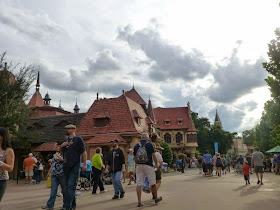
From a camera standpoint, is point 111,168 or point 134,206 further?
point 111,168

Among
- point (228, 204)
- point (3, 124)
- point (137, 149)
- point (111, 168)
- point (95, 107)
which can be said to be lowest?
point (228, 204)

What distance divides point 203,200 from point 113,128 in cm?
2036

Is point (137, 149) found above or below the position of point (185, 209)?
above

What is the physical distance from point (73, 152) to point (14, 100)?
16.2 m

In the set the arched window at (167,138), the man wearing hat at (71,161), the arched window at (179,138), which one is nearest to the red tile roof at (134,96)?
the arched window at (167,138)

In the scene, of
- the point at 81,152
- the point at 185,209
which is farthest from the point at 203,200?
the point at 81,152

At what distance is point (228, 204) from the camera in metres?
7.59

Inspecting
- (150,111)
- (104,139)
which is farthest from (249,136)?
(104,139)

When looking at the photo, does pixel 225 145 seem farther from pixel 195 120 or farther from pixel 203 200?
pixel 203 200

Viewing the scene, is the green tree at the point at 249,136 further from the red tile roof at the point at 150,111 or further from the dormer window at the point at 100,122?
the dormer window at the point at 100,122

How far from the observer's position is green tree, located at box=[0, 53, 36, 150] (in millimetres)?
19750

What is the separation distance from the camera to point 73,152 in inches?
253

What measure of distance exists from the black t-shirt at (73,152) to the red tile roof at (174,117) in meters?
53.0

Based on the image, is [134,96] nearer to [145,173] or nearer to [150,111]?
[150,111]
